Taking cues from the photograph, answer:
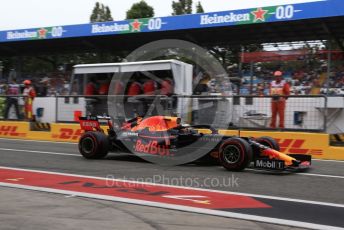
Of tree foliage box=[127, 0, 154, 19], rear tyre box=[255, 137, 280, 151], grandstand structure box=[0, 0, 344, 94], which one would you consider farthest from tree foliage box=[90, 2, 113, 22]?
rear tyre box=[255, 137, 280, 151]

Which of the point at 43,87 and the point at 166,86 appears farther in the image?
the point at 43,87

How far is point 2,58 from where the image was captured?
93.5 feet

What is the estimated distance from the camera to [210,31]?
2023cm

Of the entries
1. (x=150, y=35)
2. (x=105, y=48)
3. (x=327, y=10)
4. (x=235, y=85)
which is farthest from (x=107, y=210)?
(x=105, y=48)

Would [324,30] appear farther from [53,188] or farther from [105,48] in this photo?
[53,188]

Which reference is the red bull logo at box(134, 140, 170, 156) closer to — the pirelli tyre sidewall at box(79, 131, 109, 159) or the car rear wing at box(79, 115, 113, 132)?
the pirelli tyre sidewall at box(79, 131, 109, 159)

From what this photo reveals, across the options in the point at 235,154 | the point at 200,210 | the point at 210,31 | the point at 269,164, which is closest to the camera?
the point at 200,210

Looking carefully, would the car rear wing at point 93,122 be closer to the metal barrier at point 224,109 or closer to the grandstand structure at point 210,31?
the metal barrier at point 224,109

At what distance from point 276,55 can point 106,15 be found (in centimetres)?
4180

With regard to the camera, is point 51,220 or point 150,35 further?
point 150,35

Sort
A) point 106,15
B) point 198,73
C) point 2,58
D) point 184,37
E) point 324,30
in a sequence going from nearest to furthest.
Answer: point 198,73 → point 324,30 → point 184,37 → point 2,58 → point 106,15

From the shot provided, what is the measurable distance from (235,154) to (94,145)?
10.7 feet
